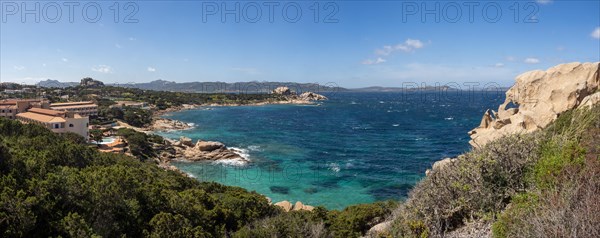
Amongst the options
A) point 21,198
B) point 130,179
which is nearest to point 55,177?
point 21,198

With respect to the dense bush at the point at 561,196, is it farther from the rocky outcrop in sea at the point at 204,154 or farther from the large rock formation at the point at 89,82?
the large rock formation at the point at 89,82

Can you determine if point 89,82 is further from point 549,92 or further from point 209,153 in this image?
point 549,92

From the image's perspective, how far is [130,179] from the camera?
1339cm

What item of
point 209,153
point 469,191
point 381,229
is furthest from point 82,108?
point 469,191

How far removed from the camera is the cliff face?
95.4ft

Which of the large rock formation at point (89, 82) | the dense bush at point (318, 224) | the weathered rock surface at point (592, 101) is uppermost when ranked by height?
the large rock formation at point (89, 82)

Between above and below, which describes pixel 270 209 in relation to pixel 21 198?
below

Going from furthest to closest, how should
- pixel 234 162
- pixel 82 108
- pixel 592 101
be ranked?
pixel 82 108
pixel 234 162
pixel 592 101

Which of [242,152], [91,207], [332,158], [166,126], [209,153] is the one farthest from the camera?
[166,126]

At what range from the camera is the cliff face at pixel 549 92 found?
29.1 m

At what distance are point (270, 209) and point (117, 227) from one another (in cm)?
799

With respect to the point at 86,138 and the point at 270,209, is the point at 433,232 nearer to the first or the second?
the point at 270,209

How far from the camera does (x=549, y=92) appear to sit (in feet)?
104

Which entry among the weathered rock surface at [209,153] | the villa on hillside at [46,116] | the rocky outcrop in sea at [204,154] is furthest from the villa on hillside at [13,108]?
the weathered rock surface at [209,153]
